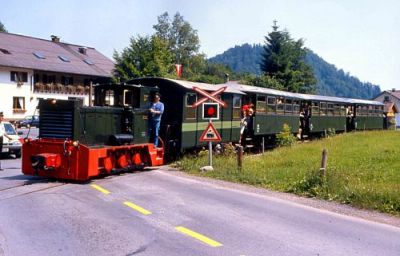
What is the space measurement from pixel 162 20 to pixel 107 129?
64.7m

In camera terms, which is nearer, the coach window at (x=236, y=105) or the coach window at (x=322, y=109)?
the coach window at (x=236, y=105)

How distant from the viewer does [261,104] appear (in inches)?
957

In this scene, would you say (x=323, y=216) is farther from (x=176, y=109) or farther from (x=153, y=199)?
(x=176, y=109)

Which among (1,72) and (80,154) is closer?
(80,154)

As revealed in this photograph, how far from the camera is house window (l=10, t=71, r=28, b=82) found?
52.7 meters

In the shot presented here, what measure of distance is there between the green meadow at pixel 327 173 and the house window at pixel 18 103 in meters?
39.5

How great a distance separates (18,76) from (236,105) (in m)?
38.6

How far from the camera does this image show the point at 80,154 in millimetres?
12383

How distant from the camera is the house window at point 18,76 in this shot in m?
52.7

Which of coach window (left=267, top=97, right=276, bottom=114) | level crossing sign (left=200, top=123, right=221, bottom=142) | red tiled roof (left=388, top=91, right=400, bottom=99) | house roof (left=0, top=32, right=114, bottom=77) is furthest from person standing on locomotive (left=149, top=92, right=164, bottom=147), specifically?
red tiled roof (left=388, top=91, right=400, bottom=99)

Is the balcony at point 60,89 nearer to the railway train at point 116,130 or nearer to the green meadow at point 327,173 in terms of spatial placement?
the railway train at point 116,130

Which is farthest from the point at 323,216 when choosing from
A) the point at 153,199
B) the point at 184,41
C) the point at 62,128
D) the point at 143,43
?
the point at 184,41

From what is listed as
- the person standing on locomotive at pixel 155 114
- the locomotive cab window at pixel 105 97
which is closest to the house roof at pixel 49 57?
the locomotive cab window at pixel 105 97

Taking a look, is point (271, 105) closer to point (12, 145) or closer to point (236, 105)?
point (236, 105)
